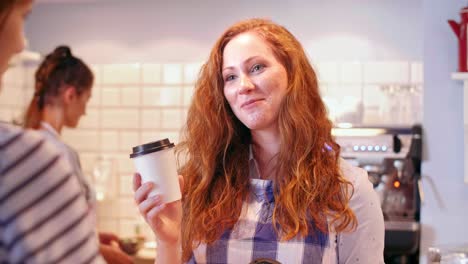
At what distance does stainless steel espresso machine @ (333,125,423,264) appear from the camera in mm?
3189

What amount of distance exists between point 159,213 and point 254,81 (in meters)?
0.40

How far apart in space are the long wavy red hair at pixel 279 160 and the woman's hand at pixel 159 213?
135mm

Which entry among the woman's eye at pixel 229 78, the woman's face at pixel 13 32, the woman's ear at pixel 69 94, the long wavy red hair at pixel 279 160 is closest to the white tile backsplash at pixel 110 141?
the woman's ear at pixel 69 94

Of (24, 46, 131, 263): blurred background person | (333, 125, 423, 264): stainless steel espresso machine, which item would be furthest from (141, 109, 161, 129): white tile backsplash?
(24, 46, 131, 263): blurred background person

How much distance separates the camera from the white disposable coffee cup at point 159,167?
45.7 inches

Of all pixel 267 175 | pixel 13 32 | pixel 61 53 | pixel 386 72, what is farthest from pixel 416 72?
pixel 13 32

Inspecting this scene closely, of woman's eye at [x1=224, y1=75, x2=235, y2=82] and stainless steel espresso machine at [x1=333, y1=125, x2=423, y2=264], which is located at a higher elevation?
woman's eye at [x1=224, y1=75, x2=235, y2=82]

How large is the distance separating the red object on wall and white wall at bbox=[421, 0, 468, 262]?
4.3 inches

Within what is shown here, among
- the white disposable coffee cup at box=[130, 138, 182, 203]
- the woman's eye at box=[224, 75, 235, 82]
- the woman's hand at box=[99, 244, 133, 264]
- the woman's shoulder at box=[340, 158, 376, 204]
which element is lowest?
the woman's hand at box=[99, 244, 133, 264]

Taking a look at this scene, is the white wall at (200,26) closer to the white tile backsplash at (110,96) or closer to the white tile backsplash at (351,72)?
the white tile backsplash at (351,72)

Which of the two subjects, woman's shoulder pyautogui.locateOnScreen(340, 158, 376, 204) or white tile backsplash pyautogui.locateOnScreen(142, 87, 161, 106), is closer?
woman's shoulder pyautogui.locateOnScreen(340, 158, 376, 204)

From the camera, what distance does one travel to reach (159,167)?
116 centimetres

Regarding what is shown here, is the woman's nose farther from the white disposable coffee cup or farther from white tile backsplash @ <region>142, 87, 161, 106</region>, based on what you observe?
white tile backsplash @ <region>142, 87, 161, 106</region>

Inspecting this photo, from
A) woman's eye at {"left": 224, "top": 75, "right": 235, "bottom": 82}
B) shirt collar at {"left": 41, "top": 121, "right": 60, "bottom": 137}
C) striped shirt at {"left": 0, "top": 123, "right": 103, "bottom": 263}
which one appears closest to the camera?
striped shirt at {"left": 0, "top": 123, "right": 103, "bottom": 263}
